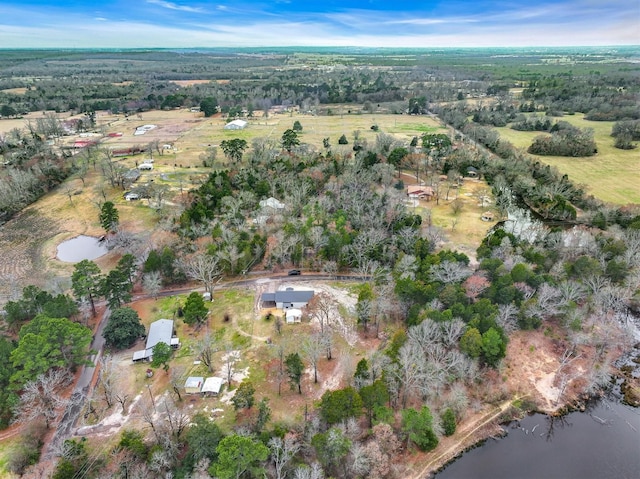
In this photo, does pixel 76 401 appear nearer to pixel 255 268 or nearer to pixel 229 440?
pixel 229 440

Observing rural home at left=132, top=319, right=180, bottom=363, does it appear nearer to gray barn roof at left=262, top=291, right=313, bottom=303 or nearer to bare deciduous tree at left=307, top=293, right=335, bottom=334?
gray barn roof at left=262, top=291, right=313, bottom=303

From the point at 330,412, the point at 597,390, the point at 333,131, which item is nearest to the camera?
the point at 330,412

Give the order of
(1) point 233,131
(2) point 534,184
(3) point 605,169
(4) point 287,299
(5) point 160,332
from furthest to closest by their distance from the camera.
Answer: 1. (1) point 233,131
2. (3) point 605,169
3. (2) point 534,184
4. (4) point 287,299
5. (5) point 160,332

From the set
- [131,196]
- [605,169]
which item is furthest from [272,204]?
[605,169]

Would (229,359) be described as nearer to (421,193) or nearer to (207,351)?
(207,351)

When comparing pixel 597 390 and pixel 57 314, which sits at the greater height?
pixel 57 314

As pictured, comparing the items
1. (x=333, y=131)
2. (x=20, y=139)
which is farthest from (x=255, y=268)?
(x=20, y=139)
